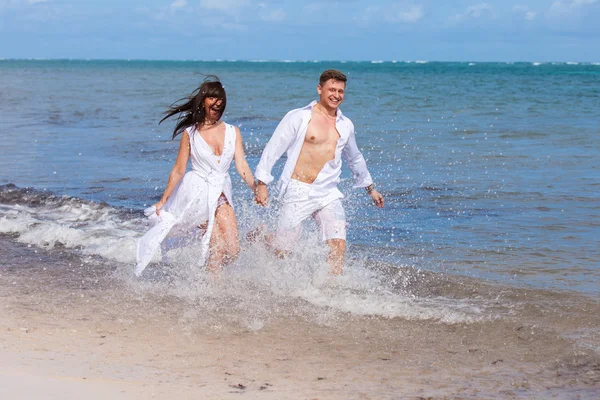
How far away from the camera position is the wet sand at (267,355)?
453 cm

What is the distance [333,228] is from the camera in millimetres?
6770

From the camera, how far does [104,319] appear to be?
19.3ft

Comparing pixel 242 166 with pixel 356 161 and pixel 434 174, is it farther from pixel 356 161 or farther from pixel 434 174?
pixel 434 174

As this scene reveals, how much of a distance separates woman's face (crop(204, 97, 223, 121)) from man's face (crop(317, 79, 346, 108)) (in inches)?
33.1

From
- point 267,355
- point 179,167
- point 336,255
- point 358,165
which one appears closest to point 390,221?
point 358,165

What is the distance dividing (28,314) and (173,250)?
1.43m

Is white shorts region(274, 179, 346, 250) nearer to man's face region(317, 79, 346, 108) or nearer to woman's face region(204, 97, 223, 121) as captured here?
man's face region(317, 79, 346, 108)

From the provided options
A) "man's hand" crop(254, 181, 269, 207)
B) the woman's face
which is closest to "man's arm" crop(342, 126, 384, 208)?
"man's hand" crop(254, 181, 269, 207)

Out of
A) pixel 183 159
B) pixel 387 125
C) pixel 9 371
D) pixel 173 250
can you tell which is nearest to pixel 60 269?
pixel 173 250

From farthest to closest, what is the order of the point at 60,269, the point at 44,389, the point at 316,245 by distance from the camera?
the point at 60,269
the point at 316,245
the point at 44,389

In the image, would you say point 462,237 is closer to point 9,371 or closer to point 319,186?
point 319,186

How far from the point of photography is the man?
6.70 m

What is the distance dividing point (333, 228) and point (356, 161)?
72 cm

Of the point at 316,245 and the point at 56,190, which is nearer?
the point at 316,245
